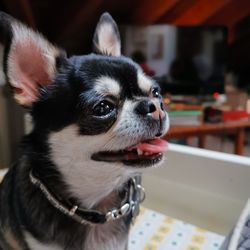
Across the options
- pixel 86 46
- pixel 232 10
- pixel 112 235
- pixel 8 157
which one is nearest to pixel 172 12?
pixel 232 10

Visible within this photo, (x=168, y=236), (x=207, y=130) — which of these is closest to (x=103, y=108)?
(x=168, y=236)

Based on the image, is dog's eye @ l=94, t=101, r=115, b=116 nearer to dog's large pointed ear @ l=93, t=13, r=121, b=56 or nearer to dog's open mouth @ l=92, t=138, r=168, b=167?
dog's open mouth @ l=92, t=138, r=168, b=167

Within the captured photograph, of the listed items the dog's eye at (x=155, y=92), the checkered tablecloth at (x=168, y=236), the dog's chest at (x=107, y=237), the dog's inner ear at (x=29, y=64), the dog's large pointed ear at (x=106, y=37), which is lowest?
the checkered tablecloth at (x=168, y=236)

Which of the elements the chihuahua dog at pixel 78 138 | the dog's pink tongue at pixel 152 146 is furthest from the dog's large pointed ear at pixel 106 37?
the dog's pink tongue at pixel 152 146

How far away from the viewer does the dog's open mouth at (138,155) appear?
550mm

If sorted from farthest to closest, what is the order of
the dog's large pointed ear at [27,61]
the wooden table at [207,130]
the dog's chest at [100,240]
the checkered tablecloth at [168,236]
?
the wooden table at [207,130]
the checkered tablecloth at [168,236]
the dog's chest at [100,240]
the dog's large pointed ear at [27,61]

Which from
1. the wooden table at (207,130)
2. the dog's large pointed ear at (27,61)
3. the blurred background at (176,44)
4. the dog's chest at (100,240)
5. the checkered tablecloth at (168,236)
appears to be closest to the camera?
the dog's large pointed ear at (27,61)

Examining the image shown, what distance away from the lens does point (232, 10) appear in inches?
92.8

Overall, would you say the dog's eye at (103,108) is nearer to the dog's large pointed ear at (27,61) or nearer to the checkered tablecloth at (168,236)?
the dog's large pointed ear at (27,61)

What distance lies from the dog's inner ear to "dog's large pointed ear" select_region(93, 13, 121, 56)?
0.12 m

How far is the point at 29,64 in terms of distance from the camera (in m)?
0.56

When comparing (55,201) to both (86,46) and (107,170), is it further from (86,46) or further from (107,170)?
(86,46)

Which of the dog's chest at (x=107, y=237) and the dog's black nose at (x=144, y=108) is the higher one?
the dog's black nose at (x=144, y=108)

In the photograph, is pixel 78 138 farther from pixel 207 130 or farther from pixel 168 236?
pixel 207 130
